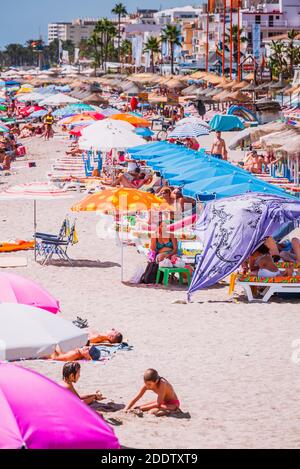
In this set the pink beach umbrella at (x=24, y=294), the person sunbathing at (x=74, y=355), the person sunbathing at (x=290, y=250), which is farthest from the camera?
the person sunbathing at (x=290, y=250)

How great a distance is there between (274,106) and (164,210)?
79.2 ft

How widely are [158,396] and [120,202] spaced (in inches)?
232

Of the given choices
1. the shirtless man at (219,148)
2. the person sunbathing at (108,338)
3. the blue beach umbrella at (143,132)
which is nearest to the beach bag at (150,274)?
the person sunbathing at (108,338)

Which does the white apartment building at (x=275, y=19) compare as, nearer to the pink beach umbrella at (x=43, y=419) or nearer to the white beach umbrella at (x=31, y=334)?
the white beach umbrella at (x=31, y=334)

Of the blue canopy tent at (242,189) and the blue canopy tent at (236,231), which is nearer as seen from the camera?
the blue canopy tent at (236,231)

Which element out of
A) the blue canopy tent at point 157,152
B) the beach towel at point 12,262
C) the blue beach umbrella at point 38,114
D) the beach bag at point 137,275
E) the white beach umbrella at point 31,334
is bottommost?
the blue beach umbrella at point 38,114

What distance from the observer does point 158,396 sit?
356 inches

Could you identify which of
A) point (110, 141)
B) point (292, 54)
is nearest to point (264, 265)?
point (110, 141)

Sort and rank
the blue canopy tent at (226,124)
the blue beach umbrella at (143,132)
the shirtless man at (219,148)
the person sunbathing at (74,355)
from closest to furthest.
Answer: the person sunbathing at (74,355) < the shirtless man at (219,148) < the blue beach umbrella at (143,132) < the blue canopy tent at (226,124)

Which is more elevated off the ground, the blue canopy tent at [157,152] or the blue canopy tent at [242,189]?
the blue canopy tent at [242,189]

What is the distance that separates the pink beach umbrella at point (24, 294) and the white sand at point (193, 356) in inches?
22.8

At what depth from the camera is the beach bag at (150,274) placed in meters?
14.5
